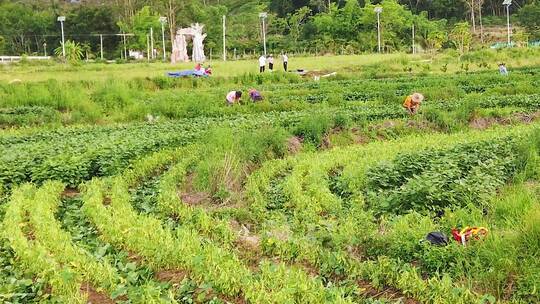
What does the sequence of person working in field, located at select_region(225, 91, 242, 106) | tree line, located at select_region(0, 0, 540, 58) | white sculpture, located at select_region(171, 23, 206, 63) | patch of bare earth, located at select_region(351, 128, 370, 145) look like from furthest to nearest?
tree line, located at select_region(0, 0, 540, 58)
white sculpture, located at select_region(171, 23, 206, 63)
person working in field, located at select_region(225, 91, 242, 106)
patch of bare earth, located at select_region(351, 128, 370, 145)

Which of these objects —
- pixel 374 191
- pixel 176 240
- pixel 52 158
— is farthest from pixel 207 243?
pixel 52 158

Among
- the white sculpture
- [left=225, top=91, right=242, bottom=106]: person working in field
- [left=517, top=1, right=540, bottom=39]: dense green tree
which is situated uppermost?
[left=517, top=1, right=540, bottom=39]: dense green tree

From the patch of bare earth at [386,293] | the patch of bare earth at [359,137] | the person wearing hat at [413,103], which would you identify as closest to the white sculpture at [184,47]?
the person wearing hat at [413,103]

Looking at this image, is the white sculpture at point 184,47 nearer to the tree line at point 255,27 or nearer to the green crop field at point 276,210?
the tree line at point 255,27

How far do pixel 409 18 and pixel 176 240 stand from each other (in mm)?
68938

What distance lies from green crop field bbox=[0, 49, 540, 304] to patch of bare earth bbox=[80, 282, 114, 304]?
2cm

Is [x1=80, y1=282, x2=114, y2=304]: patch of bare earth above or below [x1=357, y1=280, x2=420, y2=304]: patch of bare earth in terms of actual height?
above

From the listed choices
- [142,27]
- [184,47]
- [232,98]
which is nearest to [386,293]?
[232,98]

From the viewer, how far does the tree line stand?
64.6 m

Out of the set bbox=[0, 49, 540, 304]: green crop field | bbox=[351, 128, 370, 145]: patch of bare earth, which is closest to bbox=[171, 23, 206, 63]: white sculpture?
bbox=[0, 49, 540, 304]: green crop field

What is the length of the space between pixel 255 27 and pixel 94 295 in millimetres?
72526

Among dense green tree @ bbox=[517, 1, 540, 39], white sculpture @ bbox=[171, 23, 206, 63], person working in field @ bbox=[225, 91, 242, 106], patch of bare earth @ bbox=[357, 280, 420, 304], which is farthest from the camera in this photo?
dense green tree @ bbox=[517, 1, 540, 39]

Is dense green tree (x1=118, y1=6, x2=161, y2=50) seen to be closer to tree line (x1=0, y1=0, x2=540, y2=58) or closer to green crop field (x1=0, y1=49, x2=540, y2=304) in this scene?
tree line (x1=0, y1=0, x2=540, y2=58)

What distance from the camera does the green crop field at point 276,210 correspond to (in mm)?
6203
